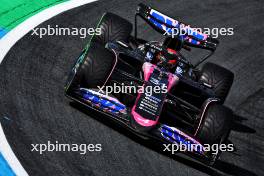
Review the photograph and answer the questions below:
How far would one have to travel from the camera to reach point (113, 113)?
9695 millimetres

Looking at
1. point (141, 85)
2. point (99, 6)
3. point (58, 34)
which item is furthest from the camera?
point (99, 6)

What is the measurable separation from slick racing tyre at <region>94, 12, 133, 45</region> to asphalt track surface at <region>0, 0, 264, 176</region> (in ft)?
2.65

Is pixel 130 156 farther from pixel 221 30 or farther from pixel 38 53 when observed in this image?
pixel 221 30

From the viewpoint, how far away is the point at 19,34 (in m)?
12.2

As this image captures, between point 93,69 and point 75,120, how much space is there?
0.97 metres

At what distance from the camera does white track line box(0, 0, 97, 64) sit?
11727mm

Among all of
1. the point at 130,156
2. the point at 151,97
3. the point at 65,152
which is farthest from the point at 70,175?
the point at 151,97

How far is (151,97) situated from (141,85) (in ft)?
2.12

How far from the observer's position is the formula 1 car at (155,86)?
31.7 feet

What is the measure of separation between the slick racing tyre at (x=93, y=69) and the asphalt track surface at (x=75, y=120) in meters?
0.55
